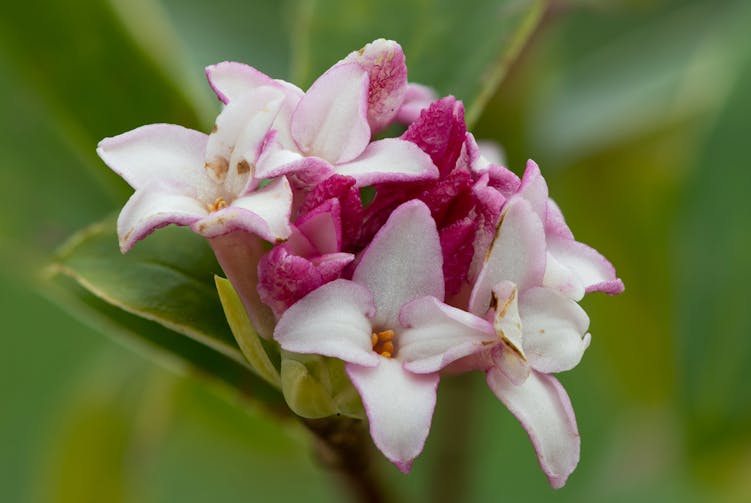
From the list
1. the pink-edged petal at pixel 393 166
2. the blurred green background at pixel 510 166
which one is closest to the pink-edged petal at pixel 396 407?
the pink-edged petal at pixel 393 166

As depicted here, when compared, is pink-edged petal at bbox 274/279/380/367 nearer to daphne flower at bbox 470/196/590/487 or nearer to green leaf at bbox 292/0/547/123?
daphne flower at bbox 470/196/590/487

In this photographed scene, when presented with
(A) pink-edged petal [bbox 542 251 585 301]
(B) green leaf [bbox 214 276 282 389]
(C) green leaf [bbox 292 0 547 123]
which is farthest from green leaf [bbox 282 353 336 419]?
(C) green leaf [bbox 292 0 547 123]

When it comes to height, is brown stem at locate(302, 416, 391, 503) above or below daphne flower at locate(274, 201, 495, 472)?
below

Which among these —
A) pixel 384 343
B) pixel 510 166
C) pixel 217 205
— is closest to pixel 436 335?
pixel 384 343

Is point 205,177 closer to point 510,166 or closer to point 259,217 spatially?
point 259,217

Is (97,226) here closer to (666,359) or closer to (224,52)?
(224,52)

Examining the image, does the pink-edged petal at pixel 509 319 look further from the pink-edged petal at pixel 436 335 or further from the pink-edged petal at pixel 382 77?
the pink-edged petal at pixel 382 77
